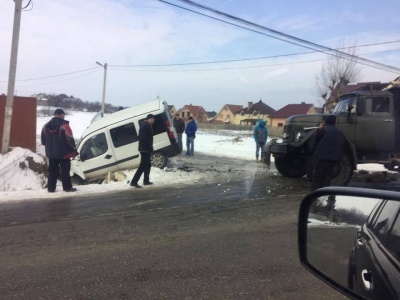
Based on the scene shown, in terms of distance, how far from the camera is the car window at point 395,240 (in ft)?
4.66

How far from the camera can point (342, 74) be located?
1362 inches

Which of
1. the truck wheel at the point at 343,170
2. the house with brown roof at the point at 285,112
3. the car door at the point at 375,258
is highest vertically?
the house with brown roof at the point at 285,112

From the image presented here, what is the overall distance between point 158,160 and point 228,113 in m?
91.0

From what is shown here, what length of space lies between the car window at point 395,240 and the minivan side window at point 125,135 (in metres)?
10.3

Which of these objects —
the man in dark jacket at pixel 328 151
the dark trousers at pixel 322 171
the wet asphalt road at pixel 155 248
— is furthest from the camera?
the dark trousers at pixel 322 171

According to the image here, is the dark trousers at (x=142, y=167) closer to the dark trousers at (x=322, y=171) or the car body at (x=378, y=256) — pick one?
the dark trousers at (x=322, y=171)

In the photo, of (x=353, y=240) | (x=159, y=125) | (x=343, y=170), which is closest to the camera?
(x=353, y=240)

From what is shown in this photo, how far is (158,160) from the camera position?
11.7 meters

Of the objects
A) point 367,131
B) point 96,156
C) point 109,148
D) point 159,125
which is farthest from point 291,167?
point 96,156

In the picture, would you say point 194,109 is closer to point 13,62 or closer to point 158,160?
point 13,62

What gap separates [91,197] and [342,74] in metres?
31.5

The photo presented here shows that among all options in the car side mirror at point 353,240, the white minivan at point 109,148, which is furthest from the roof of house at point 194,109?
the car side mirror at point 353,240

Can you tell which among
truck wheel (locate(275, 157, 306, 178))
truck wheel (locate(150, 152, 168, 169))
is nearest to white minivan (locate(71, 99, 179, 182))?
truck wheel (locate(150, 152, 168, 169))

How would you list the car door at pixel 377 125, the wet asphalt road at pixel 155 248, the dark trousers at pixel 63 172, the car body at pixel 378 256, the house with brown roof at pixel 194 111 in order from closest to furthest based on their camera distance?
the car body at pixel 378 256 < the wet asphalt road at pixel 155 248 < the dark trousers at pixel 63 172 < the car door at pixel 377 125 < the house with brown roof at pixel 194 111
